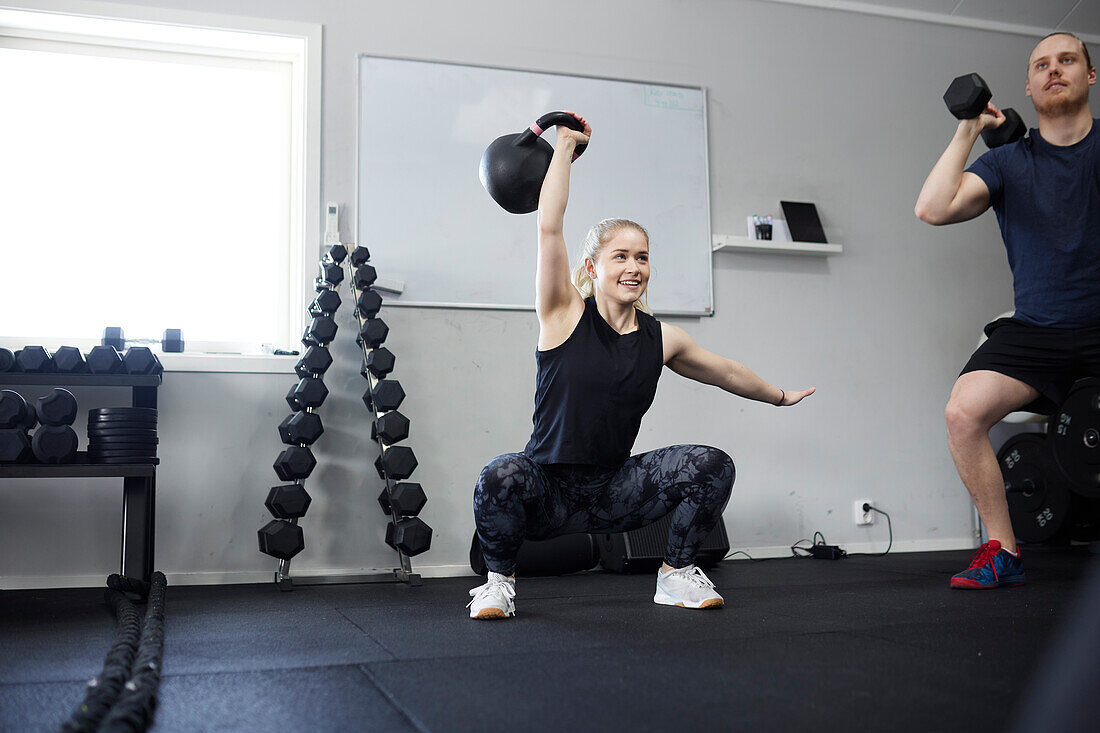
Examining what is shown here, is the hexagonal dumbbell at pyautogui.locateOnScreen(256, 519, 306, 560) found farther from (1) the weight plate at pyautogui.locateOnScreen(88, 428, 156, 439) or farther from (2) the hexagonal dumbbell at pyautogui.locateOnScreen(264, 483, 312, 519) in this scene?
(1) the weight plate at pyautogui.locateOnScreen(88, 428, 156, 439)

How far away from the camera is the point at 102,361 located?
247cm

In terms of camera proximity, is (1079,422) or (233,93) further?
(233,93)

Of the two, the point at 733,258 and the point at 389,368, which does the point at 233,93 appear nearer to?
the point at 389,368

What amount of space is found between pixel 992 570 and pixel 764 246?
1.57m

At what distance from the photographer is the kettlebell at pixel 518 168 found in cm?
205

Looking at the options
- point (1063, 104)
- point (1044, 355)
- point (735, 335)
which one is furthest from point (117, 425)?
point (1063, 104)

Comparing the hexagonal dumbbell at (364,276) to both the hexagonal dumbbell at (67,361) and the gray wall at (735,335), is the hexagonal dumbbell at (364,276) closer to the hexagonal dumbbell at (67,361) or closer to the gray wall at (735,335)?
the gray wall at (735,335)

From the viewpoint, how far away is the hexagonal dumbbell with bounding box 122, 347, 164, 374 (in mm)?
2521

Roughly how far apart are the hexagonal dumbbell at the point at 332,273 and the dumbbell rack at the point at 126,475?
0.67m

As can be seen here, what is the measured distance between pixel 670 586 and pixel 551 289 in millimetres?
738

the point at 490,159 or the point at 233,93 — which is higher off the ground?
the point at 233,93

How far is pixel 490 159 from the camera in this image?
2.09m

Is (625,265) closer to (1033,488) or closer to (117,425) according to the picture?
(117,425)

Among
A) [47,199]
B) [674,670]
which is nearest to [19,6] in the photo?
[47,199]
